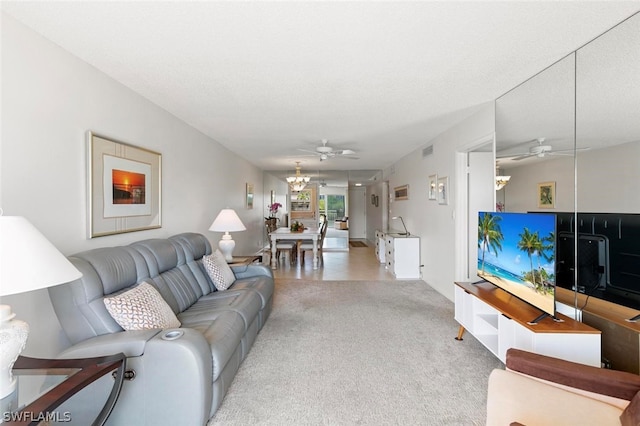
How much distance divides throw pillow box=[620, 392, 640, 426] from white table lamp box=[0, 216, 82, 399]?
2.40 metres

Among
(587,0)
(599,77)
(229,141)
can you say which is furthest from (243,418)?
(229,141)

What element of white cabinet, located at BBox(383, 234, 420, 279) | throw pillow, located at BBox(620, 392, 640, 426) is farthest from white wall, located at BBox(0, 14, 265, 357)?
white cabinet, located at BBox(383, 234, 420, 279)

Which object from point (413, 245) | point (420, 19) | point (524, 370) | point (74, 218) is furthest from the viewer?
point (413, 245)

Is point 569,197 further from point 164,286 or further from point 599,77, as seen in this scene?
point 164,286

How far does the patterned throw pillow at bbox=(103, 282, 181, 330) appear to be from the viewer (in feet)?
6.05

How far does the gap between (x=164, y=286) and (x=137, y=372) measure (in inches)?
38.8

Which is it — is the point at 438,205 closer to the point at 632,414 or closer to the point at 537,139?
the point at 537,139

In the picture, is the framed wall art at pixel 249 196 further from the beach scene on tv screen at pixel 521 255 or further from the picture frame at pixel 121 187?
the beach scene on tv screen at pixel 521 255

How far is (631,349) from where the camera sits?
6.17 feet

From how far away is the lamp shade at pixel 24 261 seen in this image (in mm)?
1124

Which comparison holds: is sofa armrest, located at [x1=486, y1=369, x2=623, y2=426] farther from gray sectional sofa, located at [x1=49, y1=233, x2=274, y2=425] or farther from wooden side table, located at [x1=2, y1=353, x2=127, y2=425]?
wooden side table, located at [x1=2, y1=353, x2=127, y2=425]

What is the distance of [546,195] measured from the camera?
2.43 metres

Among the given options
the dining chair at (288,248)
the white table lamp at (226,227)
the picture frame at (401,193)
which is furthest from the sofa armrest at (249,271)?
the picture frame at (401,193)

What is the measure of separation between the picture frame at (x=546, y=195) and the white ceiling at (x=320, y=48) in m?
0.95
